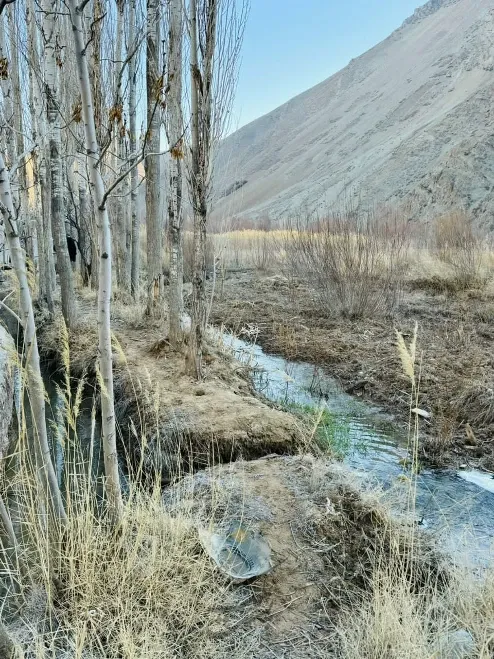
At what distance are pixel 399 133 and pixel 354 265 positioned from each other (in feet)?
111

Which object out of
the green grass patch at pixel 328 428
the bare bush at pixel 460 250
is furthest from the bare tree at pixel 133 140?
the bare bush at pixel 460 250

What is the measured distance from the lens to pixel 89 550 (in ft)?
7.38

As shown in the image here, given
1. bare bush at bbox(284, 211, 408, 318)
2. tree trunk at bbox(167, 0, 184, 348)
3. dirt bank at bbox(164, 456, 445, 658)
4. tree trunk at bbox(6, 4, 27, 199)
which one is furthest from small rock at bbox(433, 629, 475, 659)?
tree trunk at bbox(6, 4, 27, 199)

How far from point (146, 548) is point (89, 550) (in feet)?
0.93

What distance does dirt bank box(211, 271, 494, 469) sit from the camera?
488cm

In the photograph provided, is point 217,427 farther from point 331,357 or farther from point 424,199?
point 424,199

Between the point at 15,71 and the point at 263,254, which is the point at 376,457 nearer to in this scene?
the point at 15,71

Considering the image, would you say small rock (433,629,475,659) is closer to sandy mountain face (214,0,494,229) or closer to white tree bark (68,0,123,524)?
white tree bark (68,0,123,524)

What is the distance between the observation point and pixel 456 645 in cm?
213

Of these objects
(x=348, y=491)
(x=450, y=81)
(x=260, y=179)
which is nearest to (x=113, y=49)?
(x=348, y=491)

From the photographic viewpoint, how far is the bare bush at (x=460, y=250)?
35.3 feet

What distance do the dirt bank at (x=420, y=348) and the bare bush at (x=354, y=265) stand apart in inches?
11.3

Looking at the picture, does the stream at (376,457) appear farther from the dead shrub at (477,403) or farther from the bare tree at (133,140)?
the bare tree at (133,140)

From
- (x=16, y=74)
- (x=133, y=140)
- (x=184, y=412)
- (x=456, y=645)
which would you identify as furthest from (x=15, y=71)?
(x=456, y=645)
